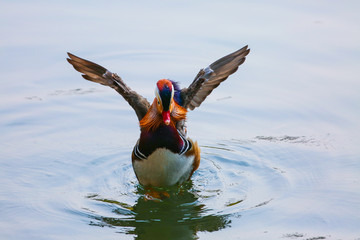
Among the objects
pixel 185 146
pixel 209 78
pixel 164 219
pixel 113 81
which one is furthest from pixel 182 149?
pixel 113 81

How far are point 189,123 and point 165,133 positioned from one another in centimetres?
187

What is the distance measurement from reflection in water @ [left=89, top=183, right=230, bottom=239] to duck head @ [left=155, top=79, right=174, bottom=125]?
95cm

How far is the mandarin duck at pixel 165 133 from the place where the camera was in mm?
8039

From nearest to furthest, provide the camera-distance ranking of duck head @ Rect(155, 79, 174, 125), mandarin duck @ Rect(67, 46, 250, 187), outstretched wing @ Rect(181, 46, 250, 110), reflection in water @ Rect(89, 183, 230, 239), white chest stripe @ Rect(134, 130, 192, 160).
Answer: reflection in water @ Rect(89, 183, 230, 239), duck head @ Rect(155, 79, 174, 125), mandarin duck @ Rect(67, 46, 250, 187), white chest stripe @ Rect(134, 130, 192, 160), outstretched wing @ Rect(181, 46, 250, 110)

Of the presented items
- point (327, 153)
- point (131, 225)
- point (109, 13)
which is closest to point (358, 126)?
point (327, 153)

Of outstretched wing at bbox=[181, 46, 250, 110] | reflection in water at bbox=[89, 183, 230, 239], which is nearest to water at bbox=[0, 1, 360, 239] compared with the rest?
reflection in water at bbox=[89, 183, 230, 239]

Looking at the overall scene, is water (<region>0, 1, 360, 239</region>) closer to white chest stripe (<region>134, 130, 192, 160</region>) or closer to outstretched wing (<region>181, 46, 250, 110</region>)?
white chest stripe (<region>134, 130, 192, 160</region>)

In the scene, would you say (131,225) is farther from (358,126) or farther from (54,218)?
(358,126)

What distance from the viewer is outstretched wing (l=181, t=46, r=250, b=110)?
861 centimetres

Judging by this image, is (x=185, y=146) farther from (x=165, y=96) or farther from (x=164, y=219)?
(x=164, y=219)

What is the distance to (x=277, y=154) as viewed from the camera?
9.11 m

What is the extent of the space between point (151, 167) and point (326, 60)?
415cm

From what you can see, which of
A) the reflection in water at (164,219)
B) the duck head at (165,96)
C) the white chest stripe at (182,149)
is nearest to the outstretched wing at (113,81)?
the white chest stripe at (182,149)

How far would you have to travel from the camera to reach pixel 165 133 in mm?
8102
